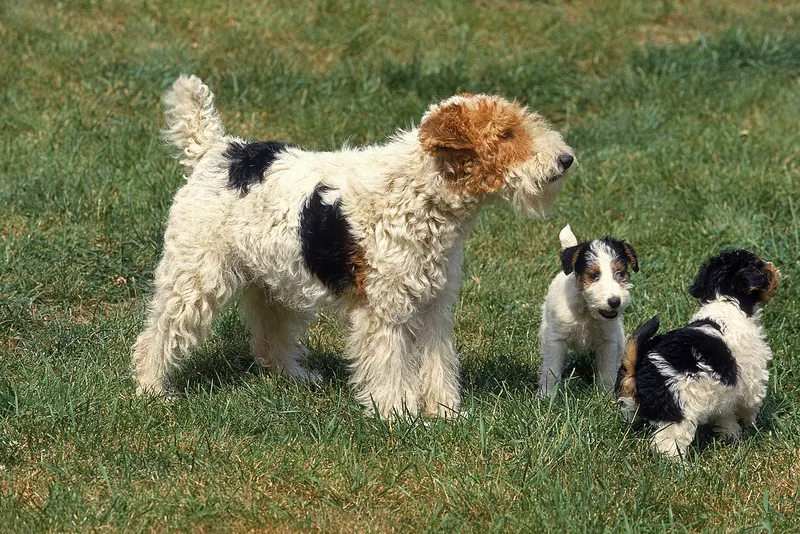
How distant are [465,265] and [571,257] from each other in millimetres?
1890

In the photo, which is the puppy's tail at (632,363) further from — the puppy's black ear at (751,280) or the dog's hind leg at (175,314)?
the dog's hind leg at (175,314)

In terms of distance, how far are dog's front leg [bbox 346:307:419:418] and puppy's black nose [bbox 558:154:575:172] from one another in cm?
114

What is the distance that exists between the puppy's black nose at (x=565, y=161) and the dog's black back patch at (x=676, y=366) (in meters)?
0.97

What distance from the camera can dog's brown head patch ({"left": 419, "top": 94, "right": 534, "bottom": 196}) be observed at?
4.96 metres

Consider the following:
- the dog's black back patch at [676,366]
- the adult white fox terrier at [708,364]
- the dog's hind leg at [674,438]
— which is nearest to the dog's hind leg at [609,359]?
the adult white fox terrier at [708,364]

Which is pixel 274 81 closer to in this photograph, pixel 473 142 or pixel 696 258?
pixel 696 258

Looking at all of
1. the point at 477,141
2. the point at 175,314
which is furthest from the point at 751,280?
the point at 175,314

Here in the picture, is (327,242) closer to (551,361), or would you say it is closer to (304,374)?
(304,374)

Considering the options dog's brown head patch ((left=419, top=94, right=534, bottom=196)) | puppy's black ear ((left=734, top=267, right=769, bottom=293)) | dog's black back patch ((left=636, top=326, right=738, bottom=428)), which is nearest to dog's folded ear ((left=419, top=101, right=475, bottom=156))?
dog's brown head patch ((left=419, top=94, right=534, bottom=196))

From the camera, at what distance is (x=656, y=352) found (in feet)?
16.4

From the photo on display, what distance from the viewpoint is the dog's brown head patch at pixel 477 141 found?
496 cm

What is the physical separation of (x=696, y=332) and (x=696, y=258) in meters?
2.58

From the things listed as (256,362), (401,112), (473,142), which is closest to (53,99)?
(401,112)

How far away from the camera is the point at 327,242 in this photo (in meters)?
5.23
